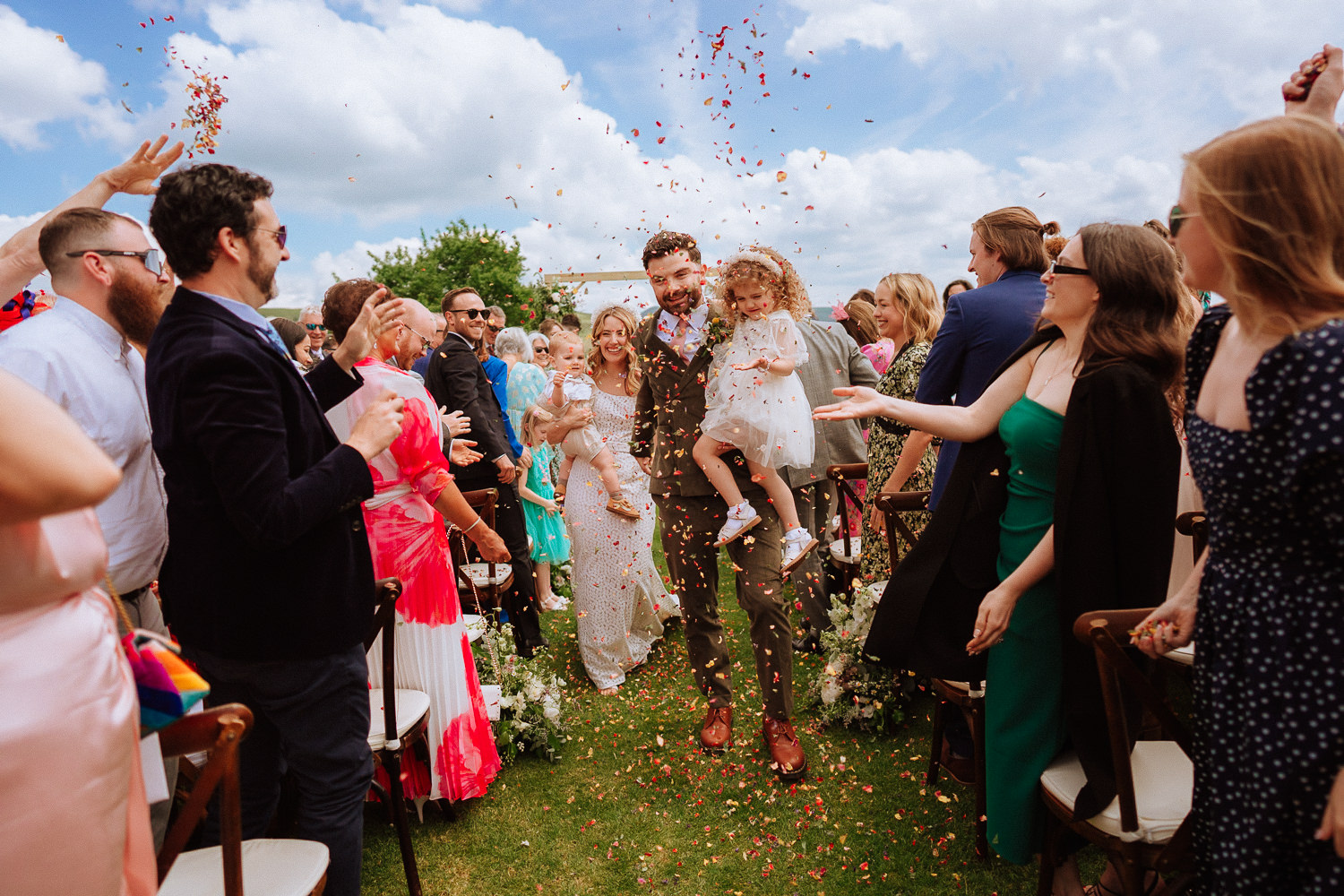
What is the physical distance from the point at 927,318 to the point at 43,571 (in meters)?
4.70

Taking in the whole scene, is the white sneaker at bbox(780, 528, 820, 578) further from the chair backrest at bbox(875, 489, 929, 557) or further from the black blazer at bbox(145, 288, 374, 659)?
the black blazer at bbox(145, 288, 374, 659)

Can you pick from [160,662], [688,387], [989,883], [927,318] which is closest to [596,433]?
[688,387]

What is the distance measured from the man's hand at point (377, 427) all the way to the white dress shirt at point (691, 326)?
181cm

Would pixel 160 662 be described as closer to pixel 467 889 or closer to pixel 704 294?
pixel 467 889

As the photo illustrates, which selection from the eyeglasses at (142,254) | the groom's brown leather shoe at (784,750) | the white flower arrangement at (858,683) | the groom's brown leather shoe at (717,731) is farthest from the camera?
the white flower arrangement at (858,683)

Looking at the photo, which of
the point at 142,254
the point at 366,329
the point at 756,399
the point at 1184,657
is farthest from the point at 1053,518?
the point at 142,254

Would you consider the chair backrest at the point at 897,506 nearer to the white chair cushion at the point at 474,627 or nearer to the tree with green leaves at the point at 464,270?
the white chair cushion at the point at 474,627

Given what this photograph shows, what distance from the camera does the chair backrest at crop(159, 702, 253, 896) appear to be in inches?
63.6

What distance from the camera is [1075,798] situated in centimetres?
217

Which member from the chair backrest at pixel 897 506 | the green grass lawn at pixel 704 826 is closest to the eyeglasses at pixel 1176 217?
the chair backrest at pixel 897 506

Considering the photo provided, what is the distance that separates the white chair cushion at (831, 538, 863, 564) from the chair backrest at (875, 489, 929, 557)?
117 centimetres

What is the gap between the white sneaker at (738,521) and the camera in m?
3.62

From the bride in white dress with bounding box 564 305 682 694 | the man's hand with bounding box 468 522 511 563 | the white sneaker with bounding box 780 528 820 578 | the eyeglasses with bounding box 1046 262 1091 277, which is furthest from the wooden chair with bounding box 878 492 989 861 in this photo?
the bride in white dress with bounding box 564 305 682 694

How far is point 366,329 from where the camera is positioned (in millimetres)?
2668
